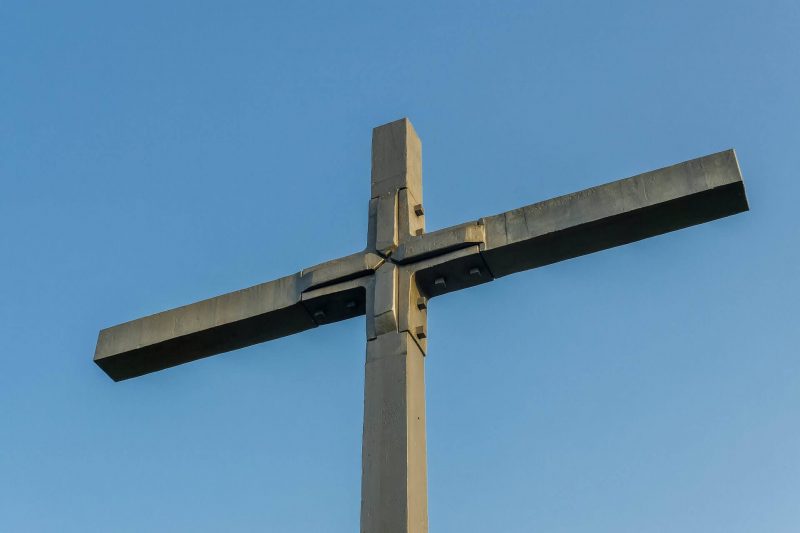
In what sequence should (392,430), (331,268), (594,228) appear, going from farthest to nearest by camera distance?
(331,268), (594,228), (392,430)

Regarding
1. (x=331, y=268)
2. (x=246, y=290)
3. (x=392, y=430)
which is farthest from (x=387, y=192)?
(x=392, y=430)

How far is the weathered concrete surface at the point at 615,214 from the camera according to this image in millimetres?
5578

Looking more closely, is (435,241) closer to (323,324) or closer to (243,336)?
(323,324)

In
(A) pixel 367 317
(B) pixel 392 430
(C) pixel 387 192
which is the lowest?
(B) pixel 392 430

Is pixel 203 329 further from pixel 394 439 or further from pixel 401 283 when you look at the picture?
pixel 394 439

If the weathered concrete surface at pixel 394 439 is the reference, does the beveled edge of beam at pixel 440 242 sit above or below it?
above

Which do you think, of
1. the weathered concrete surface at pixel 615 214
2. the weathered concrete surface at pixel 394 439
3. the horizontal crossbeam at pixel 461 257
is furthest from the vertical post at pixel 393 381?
the weathered concrete surface at pixel 615 214

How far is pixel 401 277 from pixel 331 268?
0.46 meters

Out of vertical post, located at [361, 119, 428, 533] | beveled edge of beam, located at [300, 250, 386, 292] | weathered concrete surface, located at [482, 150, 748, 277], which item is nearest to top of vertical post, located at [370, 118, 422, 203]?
vertical post, located at [361, 119, 428, 533]

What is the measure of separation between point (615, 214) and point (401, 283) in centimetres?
119

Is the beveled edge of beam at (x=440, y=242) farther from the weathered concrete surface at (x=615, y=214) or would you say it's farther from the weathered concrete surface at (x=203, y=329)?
the weathered concrete surface at (x=203, y=329)

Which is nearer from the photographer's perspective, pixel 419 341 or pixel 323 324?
pixel 419 341

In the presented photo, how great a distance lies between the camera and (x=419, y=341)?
18.9 feet

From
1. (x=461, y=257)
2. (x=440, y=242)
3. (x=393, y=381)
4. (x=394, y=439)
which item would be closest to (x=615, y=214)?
(x=461, y=257)
